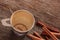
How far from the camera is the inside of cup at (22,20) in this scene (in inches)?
55.6

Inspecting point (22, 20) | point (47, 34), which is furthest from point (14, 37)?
point (47, 34)

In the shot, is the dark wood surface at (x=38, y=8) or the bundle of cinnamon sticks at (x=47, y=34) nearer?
the bundle of cinnamon sticks at (x=47, y=34)

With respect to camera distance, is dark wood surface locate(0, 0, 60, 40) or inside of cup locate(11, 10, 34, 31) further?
dark wood surface locate(0, 0, 60, 40)

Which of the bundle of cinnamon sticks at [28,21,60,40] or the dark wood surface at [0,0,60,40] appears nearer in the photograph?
the bundle of cinnamon sticks at [28,21,60,40]

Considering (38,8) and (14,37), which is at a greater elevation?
(38,8)

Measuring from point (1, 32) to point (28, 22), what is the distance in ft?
0.79

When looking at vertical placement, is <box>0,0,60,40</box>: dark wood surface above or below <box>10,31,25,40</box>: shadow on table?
above

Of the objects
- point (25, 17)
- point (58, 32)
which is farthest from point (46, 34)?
point (25, 17)

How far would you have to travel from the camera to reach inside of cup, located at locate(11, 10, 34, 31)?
1.41 meters

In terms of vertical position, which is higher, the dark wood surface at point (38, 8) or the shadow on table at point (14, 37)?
the dark wood surface at point (38, 8)

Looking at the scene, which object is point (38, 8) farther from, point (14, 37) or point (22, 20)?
point (14, 37)

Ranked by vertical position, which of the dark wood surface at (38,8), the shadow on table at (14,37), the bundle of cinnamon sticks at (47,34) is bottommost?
the shadow on table at (14,37)

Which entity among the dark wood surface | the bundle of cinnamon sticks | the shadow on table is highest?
the dark wood surface

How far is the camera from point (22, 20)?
1.48 metres
